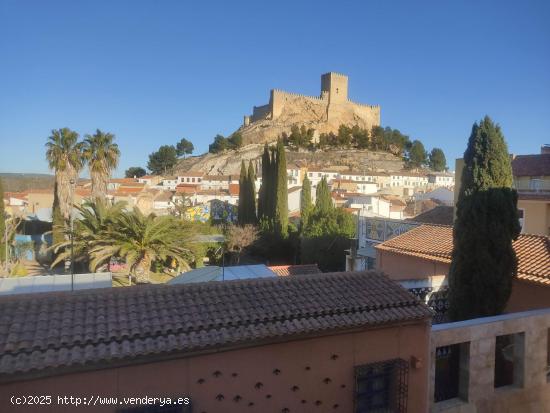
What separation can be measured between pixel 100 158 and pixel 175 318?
73.1 ft

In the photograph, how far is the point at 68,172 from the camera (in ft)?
80.9

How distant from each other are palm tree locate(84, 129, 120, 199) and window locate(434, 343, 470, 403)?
852 inches

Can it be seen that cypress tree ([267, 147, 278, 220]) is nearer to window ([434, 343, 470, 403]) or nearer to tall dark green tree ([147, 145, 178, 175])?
window ([434, 343, 470, 403])

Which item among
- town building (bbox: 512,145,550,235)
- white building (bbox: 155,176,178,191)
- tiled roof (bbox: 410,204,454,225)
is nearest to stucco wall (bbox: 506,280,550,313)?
town building (bbox: 512,145,550,235)

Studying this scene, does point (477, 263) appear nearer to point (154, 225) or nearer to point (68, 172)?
point (154, 225)

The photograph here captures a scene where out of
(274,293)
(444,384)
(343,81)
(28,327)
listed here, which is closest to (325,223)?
(444,384)

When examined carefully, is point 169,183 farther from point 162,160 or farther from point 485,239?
point 485,239

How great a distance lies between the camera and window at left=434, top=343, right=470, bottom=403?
6.80 meters

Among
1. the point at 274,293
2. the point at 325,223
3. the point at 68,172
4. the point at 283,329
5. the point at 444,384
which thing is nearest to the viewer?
the point at 283,329

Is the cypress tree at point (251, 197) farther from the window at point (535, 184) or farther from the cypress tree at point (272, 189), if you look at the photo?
the window at point (535, 184)

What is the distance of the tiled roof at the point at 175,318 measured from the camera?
167 inches

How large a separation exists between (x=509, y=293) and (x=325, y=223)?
17.9m

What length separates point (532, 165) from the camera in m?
18.7

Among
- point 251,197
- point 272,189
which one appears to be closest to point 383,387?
point 272,189
